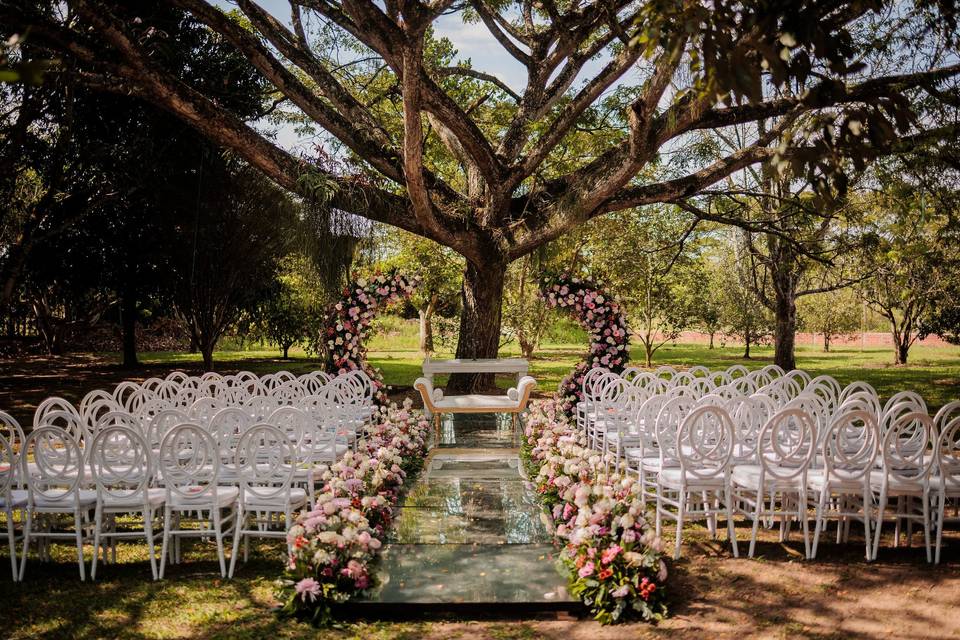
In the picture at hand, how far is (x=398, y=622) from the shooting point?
169 inches

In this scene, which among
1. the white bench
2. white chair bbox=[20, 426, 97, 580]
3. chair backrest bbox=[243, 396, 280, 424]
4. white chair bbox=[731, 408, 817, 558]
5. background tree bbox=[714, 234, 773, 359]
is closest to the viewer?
white chair bbox=[20, 426, 97, 580]

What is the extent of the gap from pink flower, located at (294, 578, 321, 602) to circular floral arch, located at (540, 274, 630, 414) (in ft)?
25.7

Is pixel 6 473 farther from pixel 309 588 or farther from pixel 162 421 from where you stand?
pixel 309 588

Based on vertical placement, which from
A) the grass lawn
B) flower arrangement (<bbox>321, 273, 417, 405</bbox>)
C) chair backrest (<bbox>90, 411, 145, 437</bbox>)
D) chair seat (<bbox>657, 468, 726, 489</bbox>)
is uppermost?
flower arrangement (<bbox>321, 273, 417, 405</bbox>)

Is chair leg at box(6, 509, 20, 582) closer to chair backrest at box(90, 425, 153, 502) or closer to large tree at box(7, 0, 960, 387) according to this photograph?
chair backrest at box(90, 425, 153, 502)

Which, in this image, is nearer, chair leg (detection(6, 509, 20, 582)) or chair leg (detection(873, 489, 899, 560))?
chair leg (detection(6, 509, 20, 582))

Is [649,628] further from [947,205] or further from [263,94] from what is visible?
[263,94]

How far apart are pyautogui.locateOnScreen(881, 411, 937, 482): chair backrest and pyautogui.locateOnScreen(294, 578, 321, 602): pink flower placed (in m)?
3.84

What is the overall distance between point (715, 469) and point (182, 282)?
15442 millimetres

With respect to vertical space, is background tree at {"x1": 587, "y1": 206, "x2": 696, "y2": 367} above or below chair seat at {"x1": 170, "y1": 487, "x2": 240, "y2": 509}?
above

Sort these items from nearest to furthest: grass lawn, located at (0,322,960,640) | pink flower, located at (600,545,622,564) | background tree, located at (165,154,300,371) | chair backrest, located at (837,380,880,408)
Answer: grass lawn, located at (0,322,960,640), pink flower, located at (600,545,622,564), chair backrest, located at (837,380,880,408), background tree, located at (165,154,300,371)

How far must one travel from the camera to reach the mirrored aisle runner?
4.49m

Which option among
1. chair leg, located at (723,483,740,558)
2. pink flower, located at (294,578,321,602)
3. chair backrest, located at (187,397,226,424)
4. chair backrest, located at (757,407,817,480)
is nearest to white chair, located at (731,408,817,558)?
chair backrest, located at (757,407,817,480)

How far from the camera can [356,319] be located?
11.8 metres
